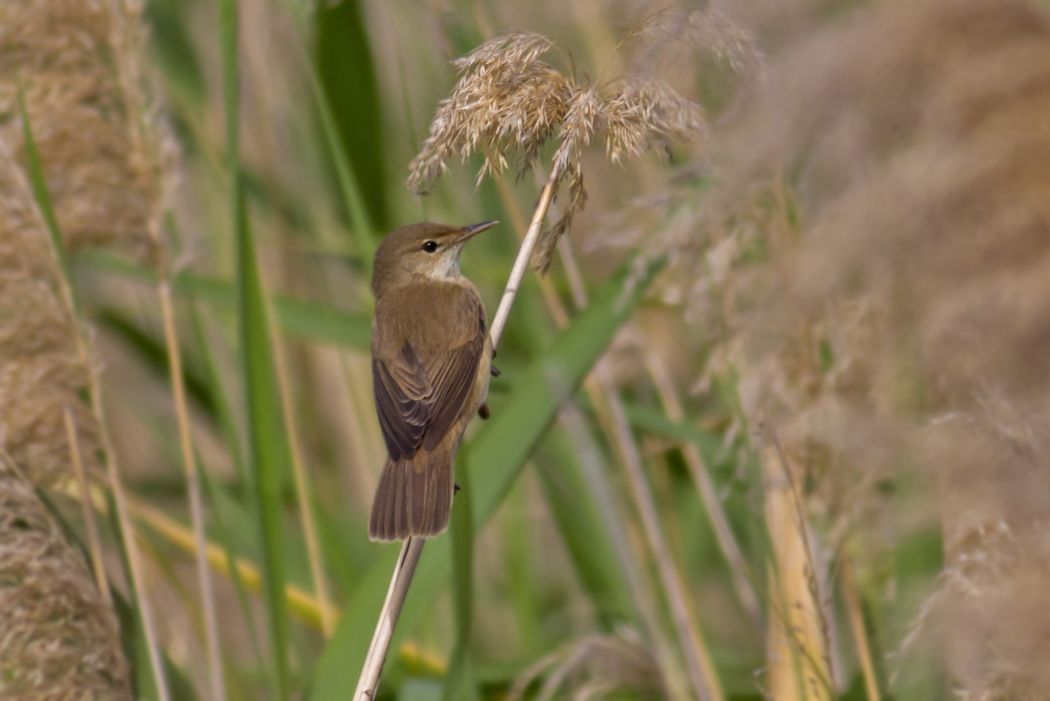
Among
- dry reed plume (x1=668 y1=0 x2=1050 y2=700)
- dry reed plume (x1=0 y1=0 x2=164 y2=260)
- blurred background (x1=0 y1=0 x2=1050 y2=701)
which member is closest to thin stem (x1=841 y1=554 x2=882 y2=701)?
blurred background (x1=0 y1=0 x2=1050 y2=701)

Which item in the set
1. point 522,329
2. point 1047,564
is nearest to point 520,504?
point 522,329

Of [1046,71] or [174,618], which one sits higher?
[1046,71]

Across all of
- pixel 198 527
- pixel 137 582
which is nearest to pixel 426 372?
pixel 198 527

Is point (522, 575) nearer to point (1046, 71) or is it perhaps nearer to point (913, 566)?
point (913, 566)

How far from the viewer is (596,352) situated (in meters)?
2.46

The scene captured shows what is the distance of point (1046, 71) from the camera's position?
47.3 inches

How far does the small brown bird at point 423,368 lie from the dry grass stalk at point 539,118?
0.35m

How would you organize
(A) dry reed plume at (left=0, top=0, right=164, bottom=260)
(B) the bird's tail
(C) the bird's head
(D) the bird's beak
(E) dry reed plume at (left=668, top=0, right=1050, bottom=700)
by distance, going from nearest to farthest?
(E) dry reed plume at (left=668, top=0, right=1050, bottom=700), (B) the bird's tail, (D) the bird's beak, (C) the bird's head, (A) dry reed plume at (left=0, top=0, right=164, bottom=260)

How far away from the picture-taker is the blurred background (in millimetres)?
1305

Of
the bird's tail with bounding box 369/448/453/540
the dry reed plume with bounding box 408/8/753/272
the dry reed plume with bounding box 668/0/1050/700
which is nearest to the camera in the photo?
the dry reed plume with bounding box 668/0/1050/700

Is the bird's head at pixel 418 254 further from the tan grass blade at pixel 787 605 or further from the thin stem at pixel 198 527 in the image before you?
the tan grass blade at pixel 787 605

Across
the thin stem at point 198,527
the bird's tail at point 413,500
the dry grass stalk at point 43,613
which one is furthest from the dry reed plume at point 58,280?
the bird's tail at point 413,500

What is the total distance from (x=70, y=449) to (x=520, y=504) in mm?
1319

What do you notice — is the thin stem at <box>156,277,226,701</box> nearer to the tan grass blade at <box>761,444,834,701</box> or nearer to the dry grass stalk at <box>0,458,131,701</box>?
the dry grass stalk at <box>0,458,131,701</box>
